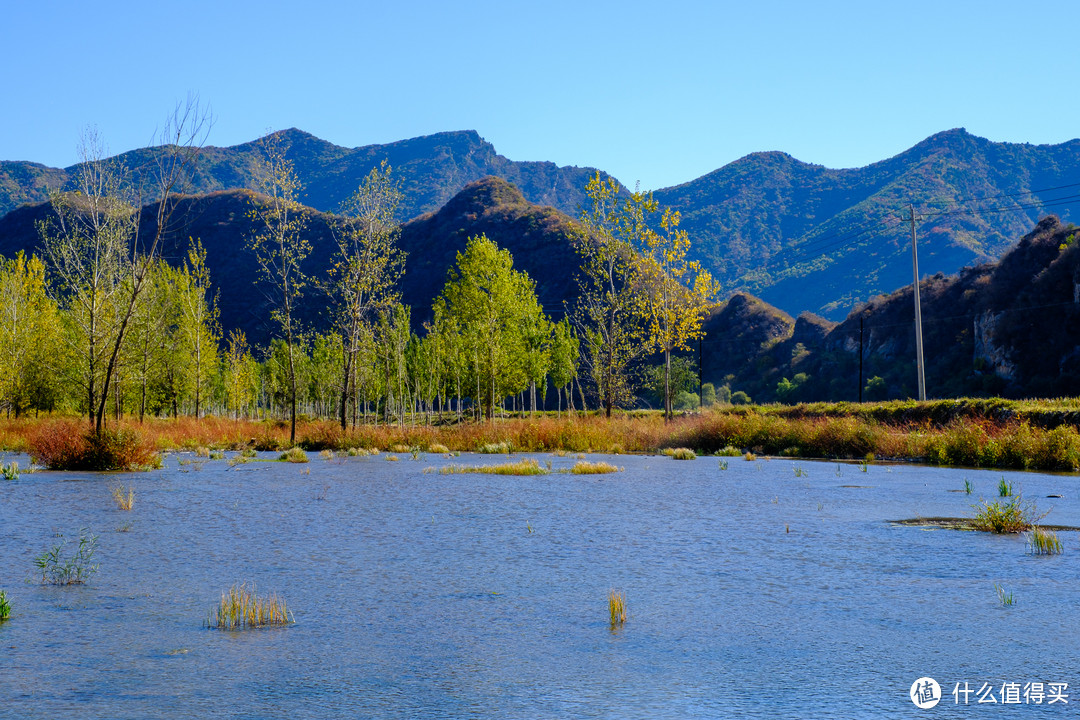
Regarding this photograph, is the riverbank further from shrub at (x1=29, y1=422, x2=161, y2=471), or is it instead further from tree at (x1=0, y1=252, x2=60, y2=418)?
tree at (x1=0, y1=252, x2=60, y2=418)

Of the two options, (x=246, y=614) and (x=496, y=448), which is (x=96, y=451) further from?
(x=246, y=614)

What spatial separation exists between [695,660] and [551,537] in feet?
18.5

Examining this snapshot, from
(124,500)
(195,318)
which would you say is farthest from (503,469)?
(195,318)

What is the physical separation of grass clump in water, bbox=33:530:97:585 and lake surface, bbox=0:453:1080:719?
180 millimetres

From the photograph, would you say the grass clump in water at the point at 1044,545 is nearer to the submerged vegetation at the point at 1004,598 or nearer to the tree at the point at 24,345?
the submerged vegetation at the point at 1004,598

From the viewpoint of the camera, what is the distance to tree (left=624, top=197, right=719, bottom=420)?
37375 millimetres

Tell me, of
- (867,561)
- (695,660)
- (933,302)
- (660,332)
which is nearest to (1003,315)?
(933,302)

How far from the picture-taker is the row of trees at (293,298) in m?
36.1

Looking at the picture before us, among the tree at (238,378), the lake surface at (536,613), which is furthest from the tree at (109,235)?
the tree at (238,378)

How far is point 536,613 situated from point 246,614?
2481 mm

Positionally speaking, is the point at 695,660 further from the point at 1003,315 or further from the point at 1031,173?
the point at 1031,173

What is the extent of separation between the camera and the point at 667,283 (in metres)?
38.1

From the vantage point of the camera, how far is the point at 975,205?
15988 cm

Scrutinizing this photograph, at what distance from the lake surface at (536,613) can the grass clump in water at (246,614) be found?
15 centimetres
